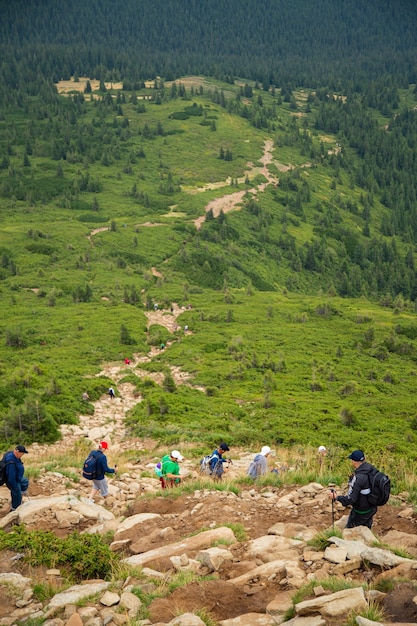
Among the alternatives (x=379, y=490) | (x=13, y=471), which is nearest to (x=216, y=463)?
(x=13, y=471)

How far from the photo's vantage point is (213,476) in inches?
756

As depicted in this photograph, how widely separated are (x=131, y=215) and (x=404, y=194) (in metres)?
102

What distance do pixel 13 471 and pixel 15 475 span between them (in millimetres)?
122

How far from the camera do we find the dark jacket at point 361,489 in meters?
12.1

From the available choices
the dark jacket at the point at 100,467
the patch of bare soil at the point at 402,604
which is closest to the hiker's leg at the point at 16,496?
the dark jacket at the point at 100,467

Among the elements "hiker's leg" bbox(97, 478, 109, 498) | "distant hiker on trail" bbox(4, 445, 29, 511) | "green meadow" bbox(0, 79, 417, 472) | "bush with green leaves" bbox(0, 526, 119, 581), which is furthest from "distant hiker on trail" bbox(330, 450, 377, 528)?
"distant hiker on trail" bbox(4, 445, 29, 511)

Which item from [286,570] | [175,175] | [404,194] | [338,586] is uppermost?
[338,586]

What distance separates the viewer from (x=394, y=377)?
52.9 meters

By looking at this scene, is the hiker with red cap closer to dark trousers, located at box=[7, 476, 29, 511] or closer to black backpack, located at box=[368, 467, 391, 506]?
dark trousers, located at box=[7, 476, 29, 511]

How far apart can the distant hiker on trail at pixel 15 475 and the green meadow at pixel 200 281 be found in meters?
11.6

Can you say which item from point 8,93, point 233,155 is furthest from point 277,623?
point 8,93

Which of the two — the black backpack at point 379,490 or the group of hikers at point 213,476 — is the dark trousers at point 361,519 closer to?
the group of hikers at point 213,476

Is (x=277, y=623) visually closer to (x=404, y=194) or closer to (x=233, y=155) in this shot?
(x=233, y=155)

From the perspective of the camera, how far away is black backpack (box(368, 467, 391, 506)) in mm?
11984
